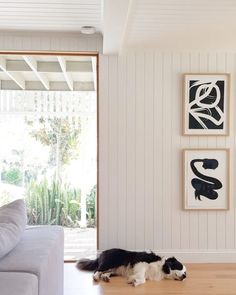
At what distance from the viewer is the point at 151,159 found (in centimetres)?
383

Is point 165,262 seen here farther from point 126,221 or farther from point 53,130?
point 53,130

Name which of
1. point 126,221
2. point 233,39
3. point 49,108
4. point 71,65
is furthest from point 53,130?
point 233,39

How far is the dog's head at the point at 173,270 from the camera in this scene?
3285mm

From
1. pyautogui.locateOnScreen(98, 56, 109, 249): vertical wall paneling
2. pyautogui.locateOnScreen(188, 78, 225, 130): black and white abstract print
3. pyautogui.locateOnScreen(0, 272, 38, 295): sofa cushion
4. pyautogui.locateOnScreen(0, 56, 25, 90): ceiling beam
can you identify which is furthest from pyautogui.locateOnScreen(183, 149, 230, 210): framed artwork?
pyautogui.locateOnScreen(0, 272, 38, 295): sofa cushion

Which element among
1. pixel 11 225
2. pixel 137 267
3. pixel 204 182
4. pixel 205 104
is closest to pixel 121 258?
pixel 137 267

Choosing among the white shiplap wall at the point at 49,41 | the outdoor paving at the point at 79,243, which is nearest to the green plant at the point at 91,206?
the outdoor paving at the point at 79,243

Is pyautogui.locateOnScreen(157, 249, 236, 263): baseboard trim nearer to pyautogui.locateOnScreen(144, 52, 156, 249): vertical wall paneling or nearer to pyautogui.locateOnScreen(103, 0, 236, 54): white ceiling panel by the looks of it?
pyautogui.locateOnScreen(144, 52, 156, 249): vertical wall paneling

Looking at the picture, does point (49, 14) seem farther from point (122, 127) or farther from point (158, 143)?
point (158, 143)

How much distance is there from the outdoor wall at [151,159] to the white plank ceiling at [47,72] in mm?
624

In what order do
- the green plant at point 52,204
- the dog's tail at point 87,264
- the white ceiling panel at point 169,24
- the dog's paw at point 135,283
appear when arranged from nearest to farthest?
the white ceiling panel at point 169,24 < the dog's paw at point 135,283 < the dog's tail at point 87,264 < the green plant at point 52,204

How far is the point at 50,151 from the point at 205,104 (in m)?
1.97

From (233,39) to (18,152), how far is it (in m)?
2.79

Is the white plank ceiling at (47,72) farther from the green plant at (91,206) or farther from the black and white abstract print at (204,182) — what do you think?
the black and white abstract print at (204,182)

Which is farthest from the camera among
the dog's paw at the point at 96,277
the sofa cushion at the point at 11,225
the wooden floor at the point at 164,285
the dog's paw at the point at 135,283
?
the dog's paw at the point at 96,277
